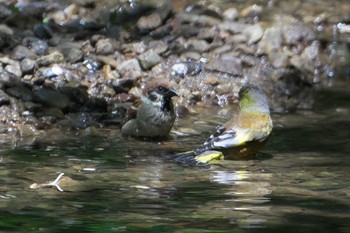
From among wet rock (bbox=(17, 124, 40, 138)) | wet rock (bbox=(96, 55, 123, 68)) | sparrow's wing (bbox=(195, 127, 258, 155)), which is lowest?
sparrow's wing (bbox=(195, 127, 258, 155))

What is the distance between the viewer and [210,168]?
6.97m

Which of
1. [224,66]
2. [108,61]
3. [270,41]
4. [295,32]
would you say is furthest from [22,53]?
[295,32]

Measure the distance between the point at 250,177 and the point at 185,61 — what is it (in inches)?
174

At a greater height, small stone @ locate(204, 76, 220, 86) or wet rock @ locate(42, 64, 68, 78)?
wet rock @ locate(42, 64, 68, 78)

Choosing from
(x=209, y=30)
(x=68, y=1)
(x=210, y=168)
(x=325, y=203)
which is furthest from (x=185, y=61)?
(x=325, y=203)

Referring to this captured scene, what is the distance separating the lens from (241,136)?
7.37 m

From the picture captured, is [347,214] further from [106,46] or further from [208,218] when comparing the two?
[106,46]

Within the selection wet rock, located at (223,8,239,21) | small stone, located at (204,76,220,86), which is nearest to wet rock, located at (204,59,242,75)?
small stone, located at (204,76,220,86)

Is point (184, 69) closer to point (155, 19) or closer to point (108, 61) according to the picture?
point (108, 61)

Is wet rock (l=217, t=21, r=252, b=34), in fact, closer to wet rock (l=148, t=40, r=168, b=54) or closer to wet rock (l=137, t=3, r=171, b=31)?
wet rock (l=137, t=3, r=171, b=31)

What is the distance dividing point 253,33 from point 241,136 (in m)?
4.41

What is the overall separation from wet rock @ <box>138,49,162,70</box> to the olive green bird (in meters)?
2.83

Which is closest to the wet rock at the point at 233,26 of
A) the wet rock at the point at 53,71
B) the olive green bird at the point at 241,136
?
the wet rock at the point at 53,71

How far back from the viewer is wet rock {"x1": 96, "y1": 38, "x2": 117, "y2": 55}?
10570 mm
